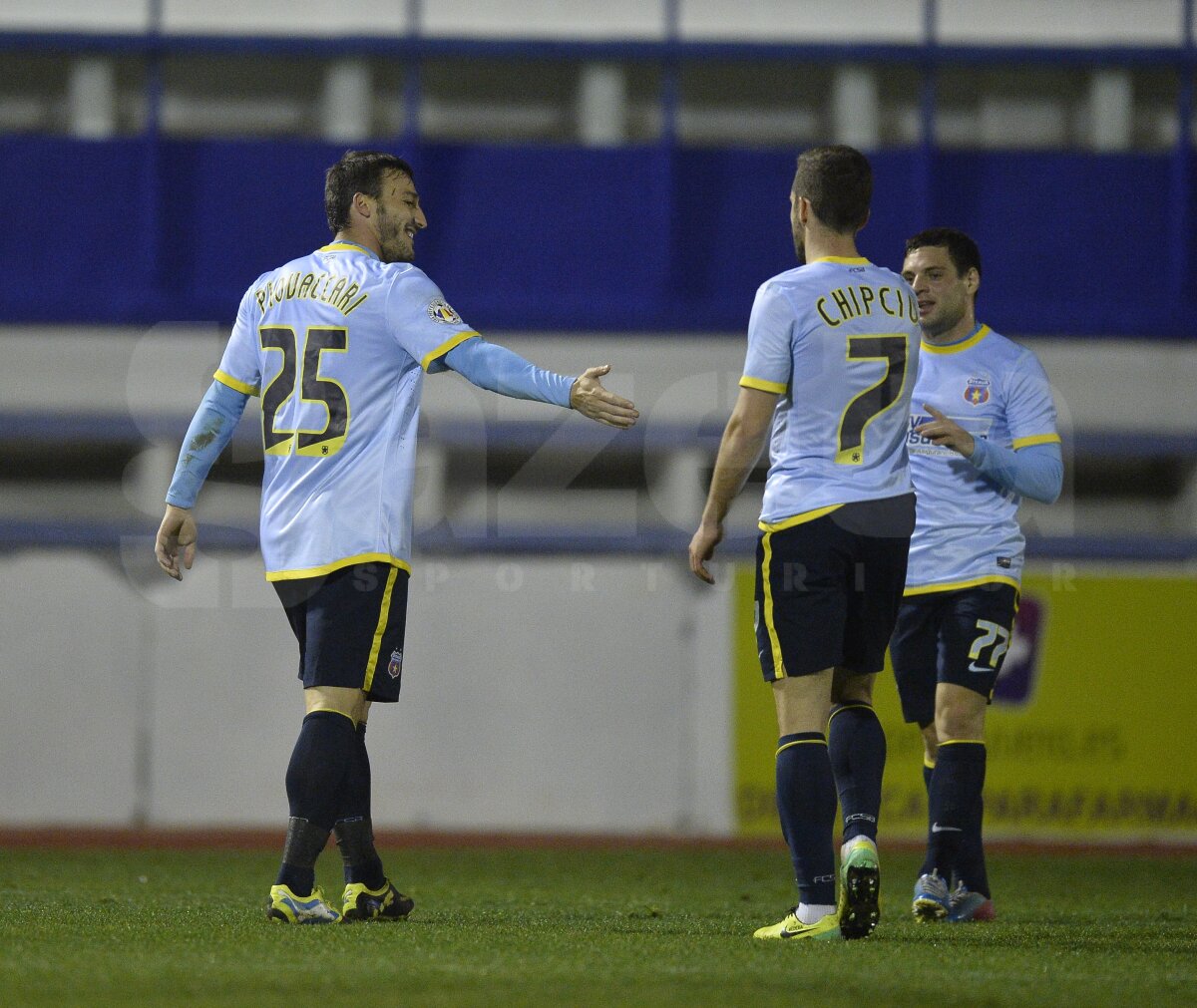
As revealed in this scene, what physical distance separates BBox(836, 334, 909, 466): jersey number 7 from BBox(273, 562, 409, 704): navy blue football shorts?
126cm

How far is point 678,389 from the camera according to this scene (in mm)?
13477

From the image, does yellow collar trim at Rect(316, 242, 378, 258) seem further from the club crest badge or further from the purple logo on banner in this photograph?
the purple logo on banner

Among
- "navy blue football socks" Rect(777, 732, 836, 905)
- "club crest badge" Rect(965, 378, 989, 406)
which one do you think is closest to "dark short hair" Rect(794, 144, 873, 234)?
"club crest badge" Rect(965, 378, 989, 406)

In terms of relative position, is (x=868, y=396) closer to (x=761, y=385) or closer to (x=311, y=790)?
(x=761, y=385)

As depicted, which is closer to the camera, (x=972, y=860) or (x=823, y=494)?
(x=823, y=494)

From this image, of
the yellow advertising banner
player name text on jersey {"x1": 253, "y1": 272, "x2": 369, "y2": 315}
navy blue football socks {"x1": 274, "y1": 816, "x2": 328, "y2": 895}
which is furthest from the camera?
the yellow advertising banner

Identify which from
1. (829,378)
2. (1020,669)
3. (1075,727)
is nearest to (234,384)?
(829,378)

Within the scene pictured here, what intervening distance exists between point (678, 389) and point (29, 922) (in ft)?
31.0

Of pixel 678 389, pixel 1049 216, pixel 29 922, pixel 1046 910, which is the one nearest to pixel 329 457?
pixel 29 922

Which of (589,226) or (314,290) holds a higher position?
(589,226)

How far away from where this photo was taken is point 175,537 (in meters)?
4.78

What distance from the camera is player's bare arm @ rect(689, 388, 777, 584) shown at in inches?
169

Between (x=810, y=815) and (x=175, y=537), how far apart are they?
196 cm

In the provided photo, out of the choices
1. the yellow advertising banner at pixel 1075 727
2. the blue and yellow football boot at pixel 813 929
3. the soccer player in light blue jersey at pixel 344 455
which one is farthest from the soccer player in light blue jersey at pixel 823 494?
the yellow advertising banner at pixel 1075 727
